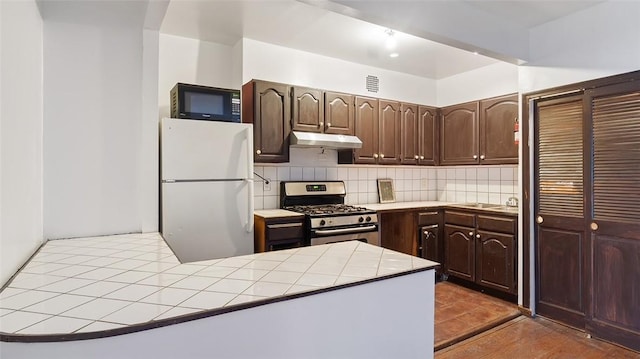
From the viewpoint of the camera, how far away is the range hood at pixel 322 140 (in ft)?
10.6

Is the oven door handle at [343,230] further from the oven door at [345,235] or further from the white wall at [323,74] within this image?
the white wall at [323,74]

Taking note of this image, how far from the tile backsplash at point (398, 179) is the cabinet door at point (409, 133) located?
0.35 metres

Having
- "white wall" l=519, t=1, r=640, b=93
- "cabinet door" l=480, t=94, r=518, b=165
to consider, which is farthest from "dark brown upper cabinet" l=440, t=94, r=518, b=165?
"white wall" l=519, t=1, r=640, b=93

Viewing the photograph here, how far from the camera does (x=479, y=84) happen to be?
4.10 m

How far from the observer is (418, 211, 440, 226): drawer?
12.4 feet

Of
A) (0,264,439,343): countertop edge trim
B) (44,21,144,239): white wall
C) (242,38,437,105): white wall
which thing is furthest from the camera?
(242,38,437,105): white wall

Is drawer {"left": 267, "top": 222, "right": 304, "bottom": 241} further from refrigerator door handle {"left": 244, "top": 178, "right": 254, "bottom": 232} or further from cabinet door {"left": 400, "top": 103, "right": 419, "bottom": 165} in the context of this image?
cabinet door {"left": 400, "top": 103, "right": 419, "bottom": 165}

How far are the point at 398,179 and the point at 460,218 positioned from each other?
99cm

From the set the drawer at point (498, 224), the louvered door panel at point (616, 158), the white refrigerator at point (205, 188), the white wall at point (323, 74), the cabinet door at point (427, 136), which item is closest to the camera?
the louvered door panel at point (616, 158)

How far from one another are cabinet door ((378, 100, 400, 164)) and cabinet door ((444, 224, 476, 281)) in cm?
99

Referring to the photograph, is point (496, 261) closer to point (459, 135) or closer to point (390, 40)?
point (459, 135)

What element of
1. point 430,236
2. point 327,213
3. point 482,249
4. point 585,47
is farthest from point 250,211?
point 585,47

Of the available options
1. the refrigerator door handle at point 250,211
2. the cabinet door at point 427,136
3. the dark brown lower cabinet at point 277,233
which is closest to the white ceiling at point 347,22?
the cabinet door at point 427,136

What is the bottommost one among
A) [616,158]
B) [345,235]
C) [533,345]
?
[533,345]
